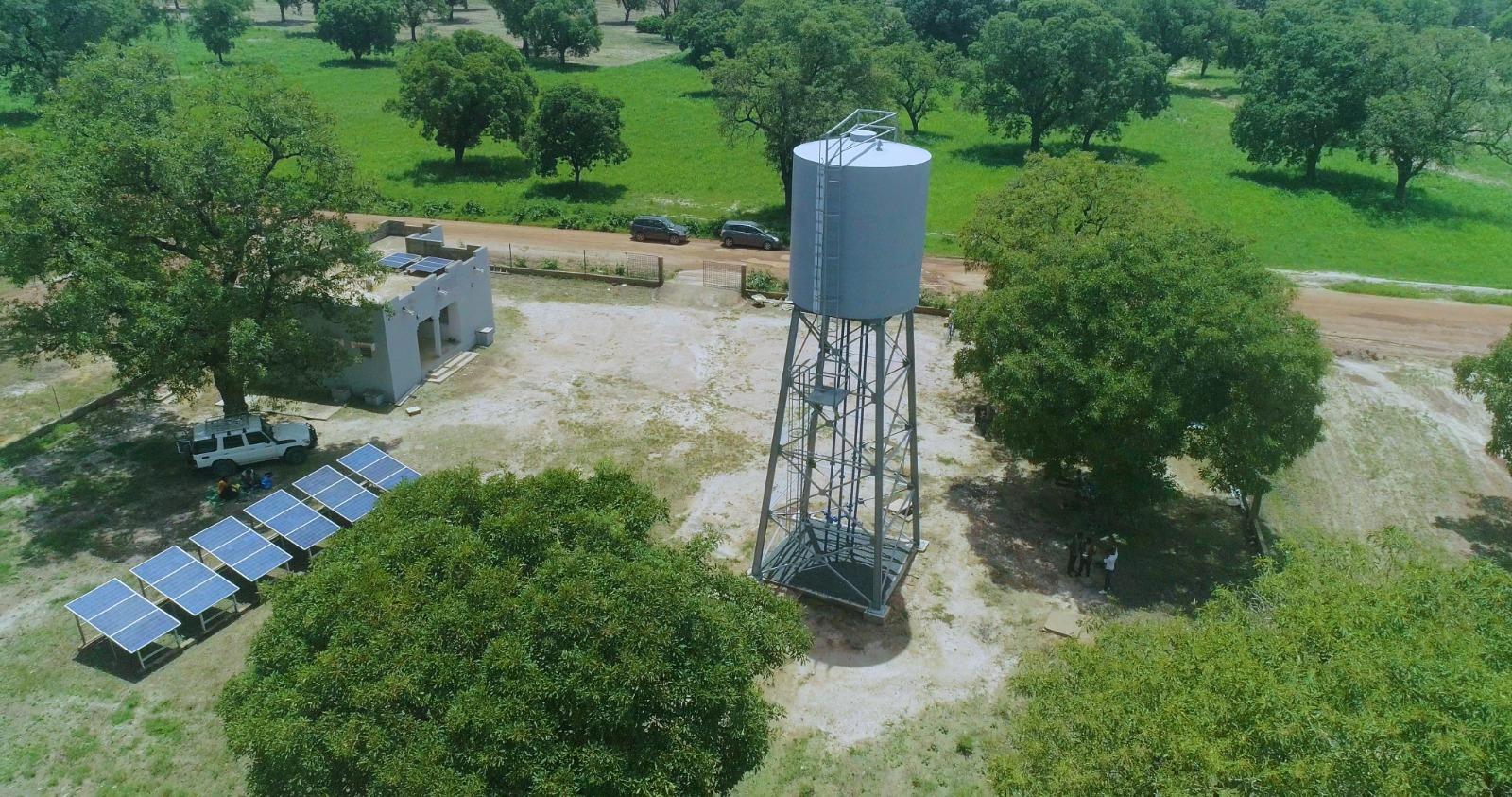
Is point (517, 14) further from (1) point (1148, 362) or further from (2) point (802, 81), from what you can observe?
(1) point (1148, 362)

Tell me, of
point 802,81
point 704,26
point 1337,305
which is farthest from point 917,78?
point 1337,305

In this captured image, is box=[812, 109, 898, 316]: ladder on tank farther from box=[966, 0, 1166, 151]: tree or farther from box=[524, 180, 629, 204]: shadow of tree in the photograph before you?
box=[966, 0, 1166, 151]: tree

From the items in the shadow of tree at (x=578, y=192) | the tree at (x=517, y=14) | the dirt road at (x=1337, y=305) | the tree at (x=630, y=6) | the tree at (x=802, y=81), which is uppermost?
the tree at (x=630, y=6)

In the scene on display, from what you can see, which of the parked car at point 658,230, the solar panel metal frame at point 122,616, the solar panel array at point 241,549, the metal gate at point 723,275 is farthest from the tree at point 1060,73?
the solar panel metal frame at point 122,616

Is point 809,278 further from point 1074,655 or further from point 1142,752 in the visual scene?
point 1142,752

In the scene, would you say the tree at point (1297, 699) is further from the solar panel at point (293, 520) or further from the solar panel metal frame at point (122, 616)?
the solar panel metal frame at point (122, 616)

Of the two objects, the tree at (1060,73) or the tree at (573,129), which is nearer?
the tree at (573,129)
